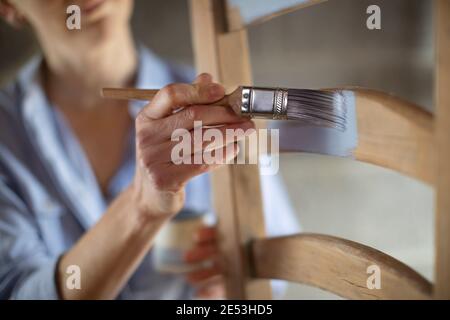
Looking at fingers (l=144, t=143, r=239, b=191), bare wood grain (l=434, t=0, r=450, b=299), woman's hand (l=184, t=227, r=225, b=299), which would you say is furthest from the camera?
woman's hand (l=184, t=227, r=225, b=299)

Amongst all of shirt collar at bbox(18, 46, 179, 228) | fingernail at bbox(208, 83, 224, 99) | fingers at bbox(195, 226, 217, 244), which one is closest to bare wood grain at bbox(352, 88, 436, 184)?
fingernail at bbox(208, 83, 224, 99)

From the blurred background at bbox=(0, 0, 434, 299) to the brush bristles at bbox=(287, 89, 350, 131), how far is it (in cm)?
107

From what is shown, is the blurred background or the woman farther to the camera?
the blurred background

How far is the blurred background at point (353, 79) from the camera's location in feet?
4.84

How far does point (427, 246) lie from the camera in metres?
1.40

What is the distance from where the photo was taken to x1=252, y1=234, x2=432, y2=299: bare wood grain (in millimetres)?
378

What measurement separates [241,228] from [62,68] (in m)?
0.42

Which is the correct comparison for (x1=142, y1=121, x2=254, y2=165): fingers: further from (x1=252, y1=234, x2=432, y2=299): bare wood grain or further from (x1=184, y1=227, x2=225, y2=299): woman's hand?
(x1=184, y1=227, x2=225, y2=299): woman's hand

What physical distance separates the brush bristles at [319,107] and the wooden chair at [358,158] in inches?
0.6

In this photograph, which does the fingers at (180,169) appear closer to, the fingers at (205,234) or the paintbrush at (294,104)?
the paintbrush at (294,104)

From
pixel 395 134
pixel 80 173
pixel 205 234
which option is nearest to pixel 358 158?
pixel 395 134

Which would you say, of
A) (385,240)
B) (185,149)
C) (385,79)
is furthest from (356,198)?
(185,149)

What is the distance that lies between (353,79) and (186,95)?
1.28 meters

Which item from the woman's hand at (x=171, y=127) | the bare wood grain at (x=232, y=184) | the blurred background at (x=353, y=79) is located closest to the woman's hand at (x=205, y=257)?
the bare wood grain at (x=232, y=184)
